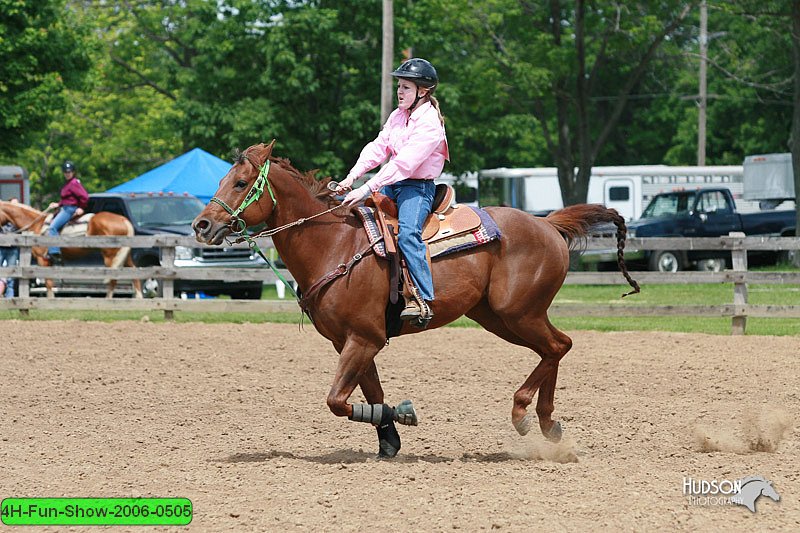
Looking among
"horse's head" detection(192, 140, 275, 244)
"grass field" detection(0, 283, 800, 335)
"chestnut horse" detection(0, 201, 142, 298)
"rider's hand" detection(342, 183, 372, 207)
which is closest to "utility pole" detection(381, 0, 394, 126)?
"grass field" detection(0, 283, 800, 335)

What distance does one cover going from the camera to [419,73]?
7.24 meters

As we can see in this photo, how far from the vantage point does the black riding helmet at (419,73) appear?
7.22 m

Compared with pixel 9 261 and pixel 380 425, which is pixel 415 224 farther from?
pixel 9 261

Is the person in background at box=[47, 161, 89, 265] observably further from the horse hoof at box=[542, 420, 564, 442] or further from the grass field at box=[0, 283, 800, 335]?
the horse hoof at box=[542, 420, 564, 442]

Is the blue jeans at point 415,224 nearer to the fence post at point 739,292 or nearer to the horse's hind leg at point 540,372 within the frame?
the horse's hind leg at point 540,372

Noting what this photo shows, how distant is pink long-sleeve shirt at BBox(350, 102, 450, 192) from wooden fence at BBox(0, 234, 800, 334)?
6864 mm

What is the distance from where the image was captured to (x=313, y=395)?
33.2ft

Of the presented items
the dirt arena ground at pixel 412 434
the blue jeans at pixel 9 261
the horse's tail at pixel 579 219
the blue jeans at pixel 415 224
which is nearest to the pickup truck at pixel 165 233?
the blue jeans at pixel 9 261

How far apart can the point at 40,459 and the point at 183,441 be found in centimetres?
104

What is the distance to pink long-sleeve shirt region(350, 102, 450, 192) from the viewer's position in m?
7.20

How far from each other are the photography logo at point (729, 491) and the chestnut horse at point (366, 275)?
1.55 meters

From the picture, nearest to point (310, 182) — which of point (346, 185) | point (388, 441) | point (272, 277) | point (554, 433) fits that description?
point (346, 185)

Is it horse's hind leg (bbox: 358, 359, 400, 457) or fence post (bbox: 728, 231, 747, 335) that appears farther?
fence post (bbox: 728, 231, 747, 335)

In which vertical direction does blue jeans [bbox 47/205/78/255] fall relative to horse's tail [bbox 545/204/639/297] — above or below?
below
